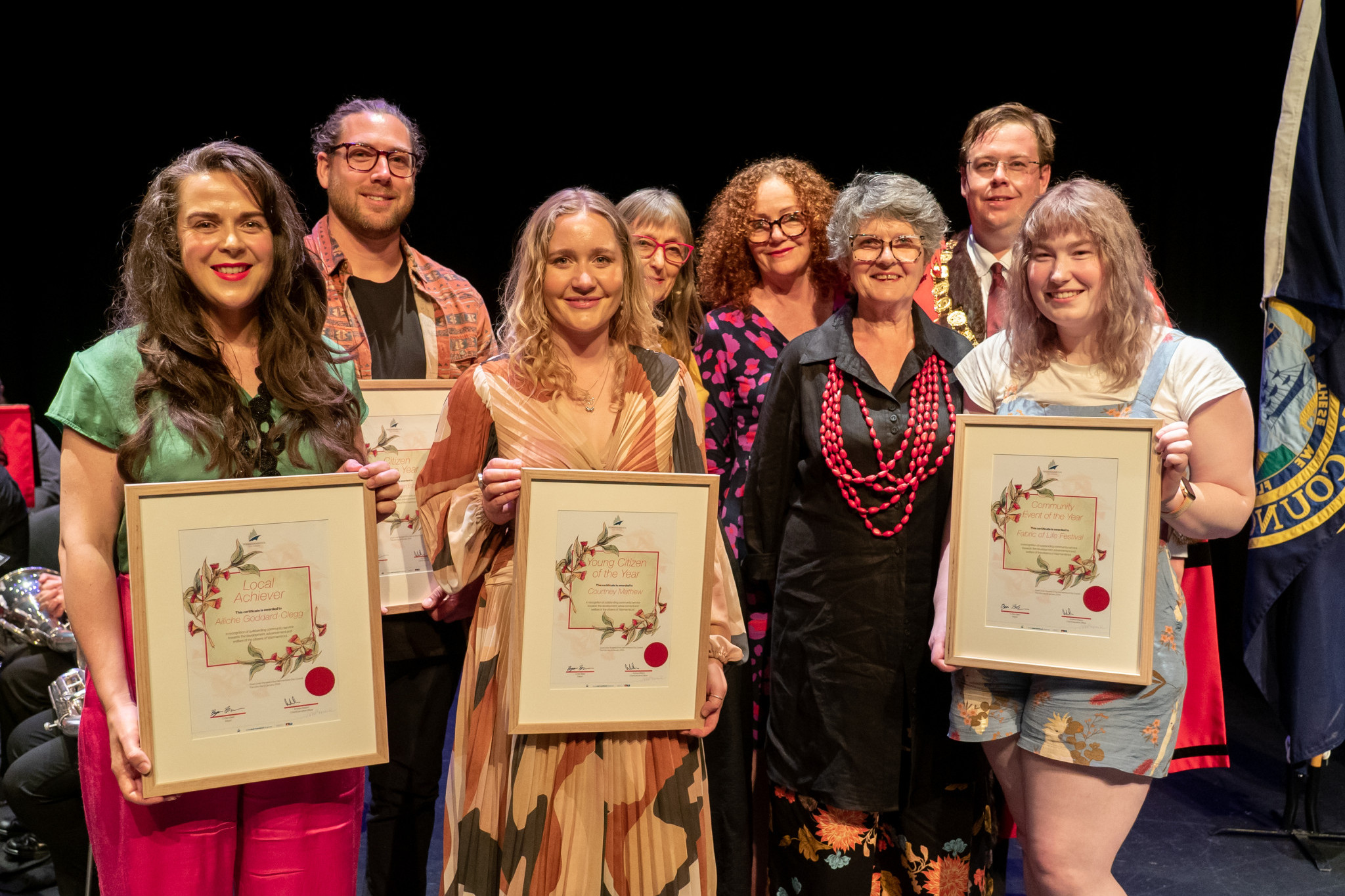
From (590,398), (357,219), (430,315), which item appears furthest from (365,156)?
(590,398)

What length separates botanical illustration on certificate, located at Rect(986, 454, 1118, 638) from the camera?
1808 millimetres

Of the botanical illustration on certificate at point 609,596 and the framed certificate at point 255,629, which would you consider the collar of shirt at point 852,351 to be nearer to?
the botanical illustration on certificate at point 609,596

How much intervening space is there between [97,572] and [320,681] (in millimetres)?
380

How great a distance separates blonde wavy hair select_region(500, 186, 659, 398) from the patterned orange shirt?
1.87 feet

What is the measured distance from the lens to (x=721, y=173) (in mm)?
4875

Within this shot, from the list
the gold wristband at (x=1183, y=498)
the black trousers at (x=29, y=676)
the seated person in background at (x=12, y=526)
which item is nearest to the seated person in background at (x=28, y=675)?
the black trousers at (x=29, y=676)

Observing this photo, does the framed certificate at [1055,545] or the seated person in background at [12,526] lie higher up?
the framed certificate at [1055,545]

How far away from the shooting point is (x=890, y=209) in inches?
85.9

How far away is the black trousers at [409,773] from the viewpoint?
7.79ft

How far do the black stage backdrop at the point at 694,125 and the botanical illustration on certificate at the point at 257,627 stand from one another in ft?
11.0

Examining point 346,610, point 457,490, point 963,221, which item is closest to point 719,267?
point 457,490

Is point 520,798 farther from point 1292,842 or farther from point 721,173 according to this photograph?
point 721,173

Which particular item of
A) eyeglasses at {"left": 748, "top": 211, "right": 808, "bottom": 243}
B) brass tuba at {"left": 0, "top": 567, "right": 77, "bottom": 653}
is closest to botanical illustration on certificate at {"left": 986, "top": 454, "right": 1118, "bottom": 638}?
eyeglasses at {"left": 748, "top": 211, "right": 808, "bottom": 243}

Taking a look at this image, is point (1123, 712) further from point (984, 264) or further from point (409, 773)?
point (409, 773)
